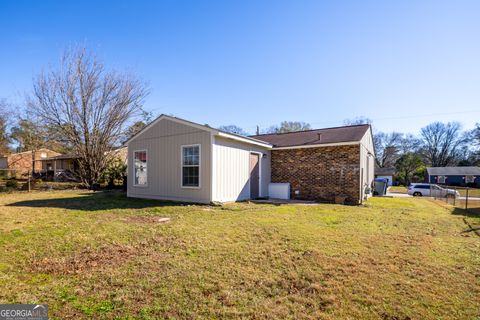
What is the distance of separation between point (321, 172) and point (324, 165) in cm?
35

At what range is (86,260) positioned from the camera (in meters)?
3.83

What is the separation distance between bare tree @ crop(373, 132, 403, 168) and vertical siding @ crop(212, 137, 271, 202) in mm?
48052

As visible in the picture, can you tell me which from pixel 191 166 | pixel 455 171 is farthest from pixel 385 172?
pixel 191 166

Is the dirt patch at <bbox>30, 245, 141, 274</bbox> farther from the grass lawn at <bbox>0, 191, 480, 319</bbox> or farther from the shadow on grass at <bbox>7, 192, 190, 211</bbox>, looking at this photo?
the shadow on grass at <bbox>7, 192, 190, 211</bbox>

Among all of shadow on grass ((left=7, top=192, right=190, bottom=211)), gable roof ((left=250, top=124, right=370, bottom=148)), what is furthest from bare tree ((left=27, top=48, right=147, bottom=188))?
gable roof ((left=250, top=124, right=370, bottom=148))

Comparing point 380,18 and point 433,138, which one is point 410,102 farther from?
point 433,138

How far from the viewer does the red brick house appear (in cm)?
1089

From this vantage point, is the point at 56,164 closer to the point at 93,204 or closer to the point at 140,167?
the point at 140,167

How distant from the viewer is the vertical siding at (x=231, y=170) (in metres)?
9.49

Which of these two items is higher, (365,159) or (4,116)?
(4,116)

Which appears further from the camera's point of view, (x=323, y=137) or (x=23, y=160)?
(x=23, y=160)

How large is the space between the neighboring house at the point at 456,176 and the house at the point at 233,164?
39434 mm

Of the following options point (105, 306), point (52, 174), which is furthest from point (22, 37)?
point (52, 174)

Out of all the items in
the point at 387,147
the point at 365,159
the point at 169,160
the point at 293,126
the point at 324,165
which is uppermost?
the point at 293,126
